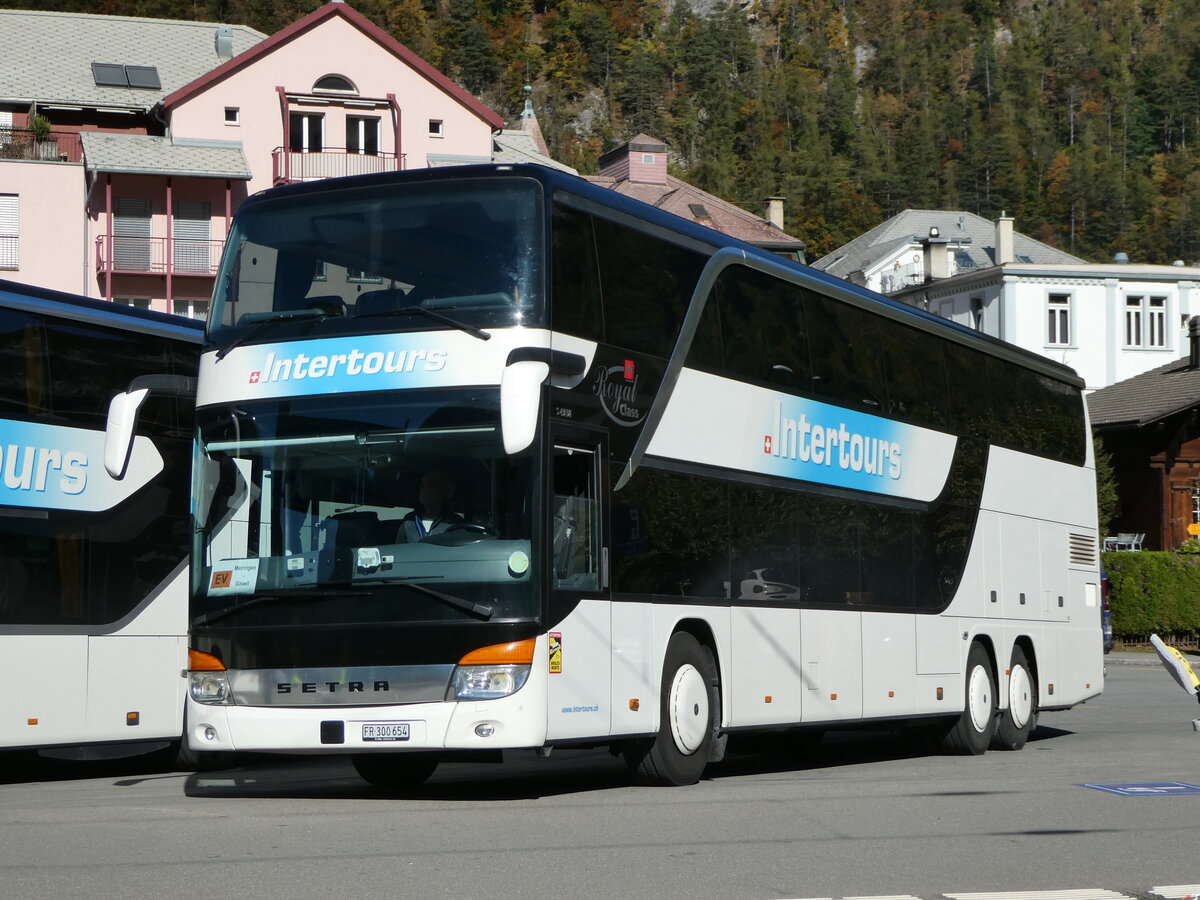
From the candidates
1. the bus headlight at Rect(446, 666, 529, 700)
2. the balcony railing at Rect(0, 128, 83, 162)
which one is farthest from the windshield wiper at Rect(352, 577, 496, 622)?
the balcony railing at Rect(0, 128, 83, 162)

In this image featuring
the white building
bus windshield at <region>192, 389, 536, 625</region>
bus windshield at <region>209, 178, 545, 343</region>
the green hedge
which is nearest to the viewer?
bus windshield at <region>192, 389, 536, 625</region>

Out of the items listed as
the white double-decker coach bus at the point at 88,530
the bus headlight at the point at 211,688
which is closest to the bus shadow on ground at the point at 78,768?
the white double-decker coach bus at the point at 88,530

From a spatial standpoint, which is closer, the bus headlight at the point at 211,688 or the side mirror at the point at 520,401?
the side mirror at the point at 520,401

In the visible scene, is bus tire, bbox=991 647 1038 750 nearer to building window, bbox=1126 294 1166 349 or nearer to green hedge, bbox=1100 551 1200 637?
green hedge, bbox=1100 551 1200 637

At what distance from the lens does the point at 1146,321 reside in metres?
72.8

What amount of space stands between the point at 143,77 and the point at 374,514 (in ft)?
144

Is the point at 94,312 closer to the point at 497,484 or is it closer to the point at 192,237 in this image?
the point at 497,484

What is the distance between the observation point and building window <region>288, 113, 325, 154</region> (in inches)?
1962

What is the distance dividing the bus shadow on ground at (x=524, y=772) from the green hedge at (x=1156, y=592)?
1979cm

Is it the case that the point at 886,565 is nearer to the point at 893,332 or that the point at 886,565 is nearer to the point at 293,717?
the point at 893,332

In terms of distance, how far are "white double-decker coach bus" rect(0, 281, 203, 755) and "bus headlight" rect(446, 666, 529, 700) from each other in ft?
11.4

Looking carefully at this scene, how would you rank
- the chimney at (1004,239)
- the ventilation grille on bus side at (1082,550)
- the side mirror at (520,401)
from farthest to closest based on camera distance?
the chimney at (1004,239)
the ventilation grille on bus side at (1082,550)
the side mirror at (520,401)

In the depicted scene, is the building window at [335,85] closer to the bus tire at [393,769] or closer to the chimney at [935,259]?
the chimney at [935,259]

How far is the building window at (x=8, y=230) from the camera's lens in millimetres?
44375
